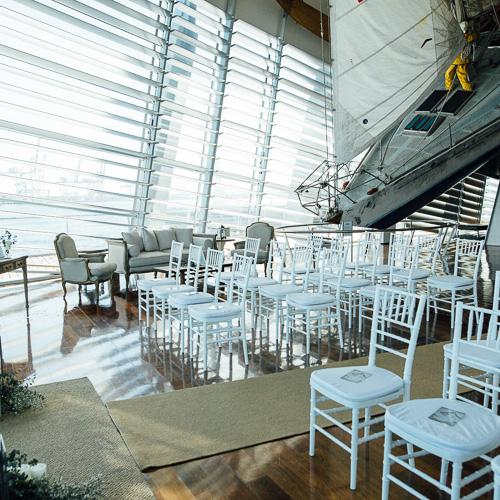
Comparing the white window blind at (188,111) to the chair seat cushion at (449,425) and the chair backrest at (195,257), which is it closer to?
the chair backrest at (195,257)

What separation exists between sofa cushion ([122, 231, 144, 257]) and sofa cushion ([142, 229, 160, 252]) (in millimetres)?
161

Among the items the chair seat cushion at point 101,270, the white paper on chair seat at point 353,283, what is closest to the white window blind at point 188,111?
the chair seat cushion at point 101,270

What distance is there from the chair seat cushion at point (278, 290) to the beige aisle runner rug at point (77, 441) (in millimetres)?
1928

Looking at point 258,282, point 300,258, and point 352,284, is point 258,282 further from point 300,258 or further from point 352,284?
point 352,284

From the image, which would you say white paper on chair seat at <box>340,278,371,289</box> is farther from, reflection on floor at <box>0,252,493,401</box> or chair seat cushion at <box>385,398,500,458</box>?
chair seat cushion at <box>385,398,500,458</box>

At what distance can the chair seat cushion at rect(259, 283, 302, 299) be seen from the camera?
468 cm

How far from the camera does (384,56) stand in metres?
6.29

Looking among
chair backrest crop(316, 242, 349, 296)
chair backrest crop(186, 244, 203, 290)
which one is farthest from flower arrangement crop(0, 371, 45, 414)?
chair backrest crop(316, 242, 349, 296)

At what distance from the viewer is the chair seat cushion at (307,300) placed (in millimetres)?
4242

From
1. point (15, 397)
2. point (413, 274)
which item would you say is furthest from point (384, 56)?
point (15, 397)

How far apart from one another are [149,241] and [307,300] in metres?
4.34

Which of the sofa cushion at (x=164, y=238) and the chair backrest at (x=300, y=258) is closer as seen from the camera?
the chair backrest at (x=300, y=258)

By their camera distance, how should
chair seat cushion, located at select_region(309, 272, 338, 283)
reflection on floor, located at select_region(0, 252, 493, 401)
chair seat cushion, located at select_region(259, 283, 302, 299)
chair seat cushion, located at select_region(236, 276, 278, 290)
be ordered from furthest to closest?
chair seat cushion, located at select_region(309, 272, 338, 283) < chair seat cushion, located at select_region(236, 276, 278, 290) < chair seat cushion, located at select_region(259, 283, 302, 299) < reflection on floor, located at select_region(0, 252, 493, 401)

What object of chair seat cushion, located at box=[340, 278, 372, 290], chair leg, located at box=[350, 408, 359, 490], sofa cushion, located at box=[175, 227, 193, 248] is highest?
sofa cushion, located at box=[175, 227, 193, 248]
